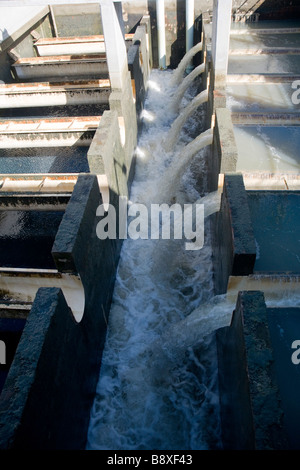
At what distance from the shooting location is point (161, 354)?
6.07 meters

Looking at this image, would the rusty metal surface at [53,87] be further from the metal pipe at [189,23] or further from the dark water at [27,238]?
the metal pipe at [189,23]

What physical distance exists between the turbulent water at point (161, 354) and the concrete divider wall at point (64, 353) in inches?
14.8

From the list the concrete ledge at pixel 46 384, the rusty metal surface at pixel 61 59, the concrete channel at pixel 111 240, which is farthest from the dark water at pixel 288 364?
the rusty metal surface at pixel 61 59

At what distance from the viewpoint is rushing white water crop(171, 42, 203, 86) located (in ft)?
43.0

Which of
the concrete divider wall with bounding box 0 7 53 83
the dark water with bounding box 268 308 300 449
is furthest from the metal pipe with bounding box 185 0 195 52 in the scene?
the dark water with bounding box 268 308 300 449

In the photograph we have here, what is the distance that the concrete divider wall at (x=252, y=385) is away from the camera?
2.98 meters

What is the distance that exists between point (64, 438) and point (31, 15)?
15.1 metres

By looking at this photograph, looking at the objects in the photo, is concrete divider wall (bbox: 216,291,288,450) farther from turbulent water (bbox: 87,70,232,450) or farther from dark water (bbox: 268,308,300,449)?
turbulent water (bbox: 87,70,232,450)

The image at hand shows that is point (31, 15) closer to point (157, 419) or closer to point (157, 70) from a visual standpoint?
point (157, 70)

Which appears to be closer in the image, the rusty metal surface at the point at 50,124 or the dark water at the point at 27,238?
the dark water at the point at 27,238

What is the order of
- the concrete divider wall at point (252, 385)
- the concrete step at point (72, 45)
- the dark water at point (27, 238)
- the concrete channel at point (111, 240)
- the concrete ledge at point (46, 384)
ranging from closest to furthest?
the concrete divider wall at point (252, 385), the concrete ledge at point (46, 384), the concrete channel at point (111, 240), the dark water at point (27, 238), the concrete step at point (72, 45)

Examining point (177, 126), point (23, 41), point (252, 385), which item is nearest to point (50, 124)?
point (177, 126)

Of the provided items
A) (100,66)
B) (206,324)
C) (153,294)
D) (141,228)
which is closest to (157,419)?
(206,324)

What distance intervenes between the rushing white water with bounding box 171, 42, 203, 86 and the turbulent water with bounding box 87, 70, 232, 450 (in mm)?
6826
